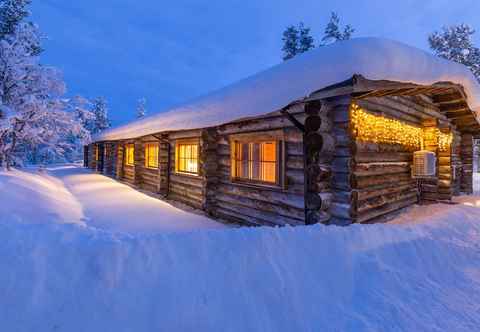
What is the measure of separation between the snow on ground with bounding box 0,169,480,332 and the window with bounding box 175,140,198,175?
584 cm

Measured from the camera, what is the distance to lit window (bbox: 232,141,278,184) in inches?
234

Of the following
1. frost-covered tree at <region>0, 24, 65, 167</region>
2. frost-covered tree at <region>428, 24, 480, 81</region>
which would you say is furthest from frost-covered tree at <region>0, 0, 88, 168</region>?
frost-covered tree at <region>428, 24, 480, 81</region>

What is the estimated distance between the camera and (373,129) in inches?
210

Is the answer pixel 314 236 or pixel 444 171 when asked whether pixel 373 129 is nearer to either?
pixel 314 236

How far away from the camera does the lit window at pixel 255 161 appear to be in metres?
5.95

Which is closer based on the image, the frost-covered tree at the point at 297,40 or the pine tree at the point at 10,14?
the pine tree at the point at 10,14

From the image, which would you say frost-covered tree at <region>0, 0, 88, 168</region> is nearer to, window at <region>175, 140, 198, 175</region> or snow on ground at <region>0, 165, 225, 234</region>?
snow on ground at <region>0, 165, 225, 234</region>

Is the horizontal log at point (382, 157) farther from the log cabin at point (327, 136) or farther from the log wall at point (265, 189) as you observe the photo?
the log wall at point (265, 189)

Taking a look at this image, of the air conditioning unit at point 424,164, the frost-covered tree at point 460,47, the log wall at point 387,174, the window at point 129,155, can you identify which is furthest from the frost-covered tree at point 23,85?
the frost-covered tree at point 460,47

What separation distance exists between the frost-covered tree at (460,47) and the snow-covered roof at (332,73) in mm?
21444

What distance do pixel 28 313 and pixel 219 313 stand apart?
132cm

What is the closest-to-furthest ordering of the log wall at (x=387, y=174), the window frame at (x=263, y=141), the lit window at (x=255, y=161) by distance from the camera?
the log wall at (x=387, y=174) < the window frame at (x=263, y=141) < the lit window at (x=255, y=161)

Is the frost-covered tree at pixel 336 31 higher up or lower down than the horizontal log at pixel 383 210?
higher up

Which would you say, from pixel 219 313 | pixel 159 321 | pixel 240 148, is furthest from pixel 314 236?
pixel 240 148
